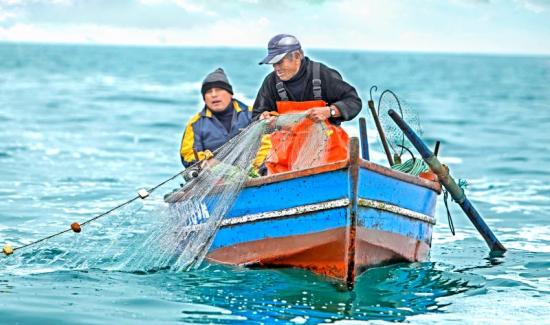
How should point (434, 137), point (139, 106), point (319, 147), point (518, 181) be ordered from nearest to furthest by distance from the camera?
point (319, 147), point (518, 181), point (434, 137), point (139, 106)

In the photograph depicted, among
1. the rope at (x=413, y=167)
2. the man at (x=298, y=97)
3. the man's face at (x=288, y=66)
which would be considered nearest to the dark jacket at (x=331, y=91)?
the man at (x=298, y=97)

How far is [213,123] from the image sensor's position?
8727mm

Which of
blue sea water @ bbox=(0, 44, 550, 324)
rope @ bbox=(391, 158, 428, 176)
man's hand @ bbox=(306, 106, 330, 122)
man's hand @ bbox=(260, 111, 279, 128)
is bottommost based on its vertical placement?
blue sea water @ bbox=(0, 44, 550, 324)

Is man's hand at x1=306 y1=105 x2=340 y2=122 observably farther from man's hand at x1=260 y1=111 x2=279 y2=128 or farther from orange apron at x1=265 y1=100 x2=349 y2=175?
man's hand at x1=260 y1=111 x2=279 y2=128

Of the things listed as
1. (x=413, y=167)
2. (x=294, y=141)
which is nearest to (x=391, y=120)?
(x=413, y=167)

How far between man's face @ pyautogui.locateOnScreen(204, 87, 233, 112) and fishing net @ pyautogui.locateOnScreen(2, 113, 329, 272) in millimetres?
750

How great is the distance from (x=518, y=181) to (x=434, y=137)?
854cm

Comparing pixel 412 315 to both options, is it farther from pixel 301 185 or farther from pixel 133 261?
pixel 133 261

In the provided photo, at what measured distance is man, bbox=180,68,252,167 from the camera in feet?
28.3

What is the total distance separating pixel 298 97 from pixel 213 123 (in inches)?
40.6

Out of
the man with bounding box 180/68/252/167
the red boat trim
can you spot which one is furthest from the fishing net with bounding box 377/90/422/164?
the man with bounding box 180/68/252/167

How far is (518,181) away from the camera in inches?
634

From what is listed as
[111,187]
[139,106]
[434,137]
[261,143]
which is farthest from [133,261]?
[139,106]

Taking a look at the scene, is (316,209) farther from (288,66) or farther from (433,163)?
(433,163)
